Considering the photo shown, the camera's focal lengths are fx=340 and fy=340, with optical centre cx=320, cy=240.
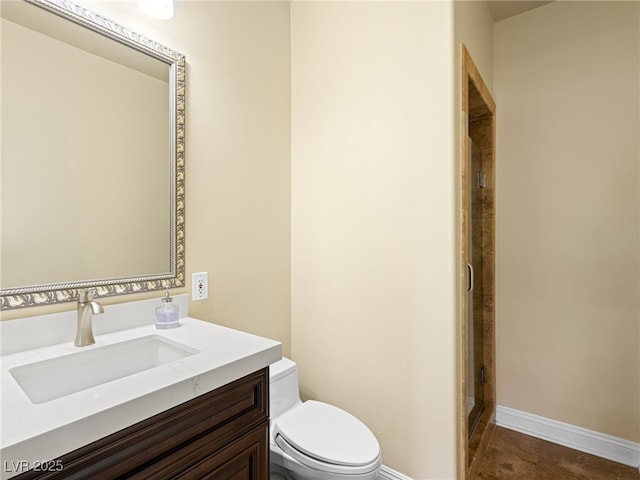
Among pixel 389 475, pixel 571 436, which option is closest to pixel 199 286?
pixel 389 475

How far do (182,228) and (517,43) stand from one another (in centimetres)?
235

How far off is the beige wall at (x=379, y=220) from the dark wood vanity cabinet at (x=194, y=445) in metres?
0.79

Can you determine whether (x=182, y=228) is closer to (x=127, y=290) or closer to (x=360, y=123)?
(x=127, y=290)

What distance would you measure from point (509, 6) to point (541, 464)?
8.83 ft

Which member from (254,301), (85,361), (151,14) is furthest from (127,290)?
(151,14)

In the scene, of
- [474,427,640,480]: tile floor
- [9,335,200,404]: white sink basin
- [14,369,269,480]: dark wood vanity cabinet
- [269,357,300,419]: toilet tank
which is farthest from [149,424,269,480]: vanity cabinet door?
[474,427,640,480]: tile floor

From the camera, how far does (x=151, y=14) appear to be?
1.23 metres

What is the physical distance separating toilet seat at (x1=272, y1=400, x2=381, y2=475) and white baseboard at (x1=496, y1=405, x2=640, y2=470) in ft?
4.64

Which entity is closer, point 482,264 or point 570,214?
point 570,214

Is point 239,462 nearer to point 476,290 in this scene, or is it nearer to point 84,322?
point 84,322

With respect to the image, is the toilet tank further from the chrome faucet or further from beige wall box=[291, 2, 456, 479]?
the chrome faucet

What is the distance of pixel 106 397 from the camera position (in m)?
0.67

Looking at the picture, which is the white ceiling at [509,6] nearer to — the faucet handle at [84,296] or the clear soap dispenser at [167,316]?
the clear soap dispenser at [167,316]

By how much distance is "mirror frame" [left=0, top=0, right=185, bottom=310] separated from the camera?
1.01 meters
